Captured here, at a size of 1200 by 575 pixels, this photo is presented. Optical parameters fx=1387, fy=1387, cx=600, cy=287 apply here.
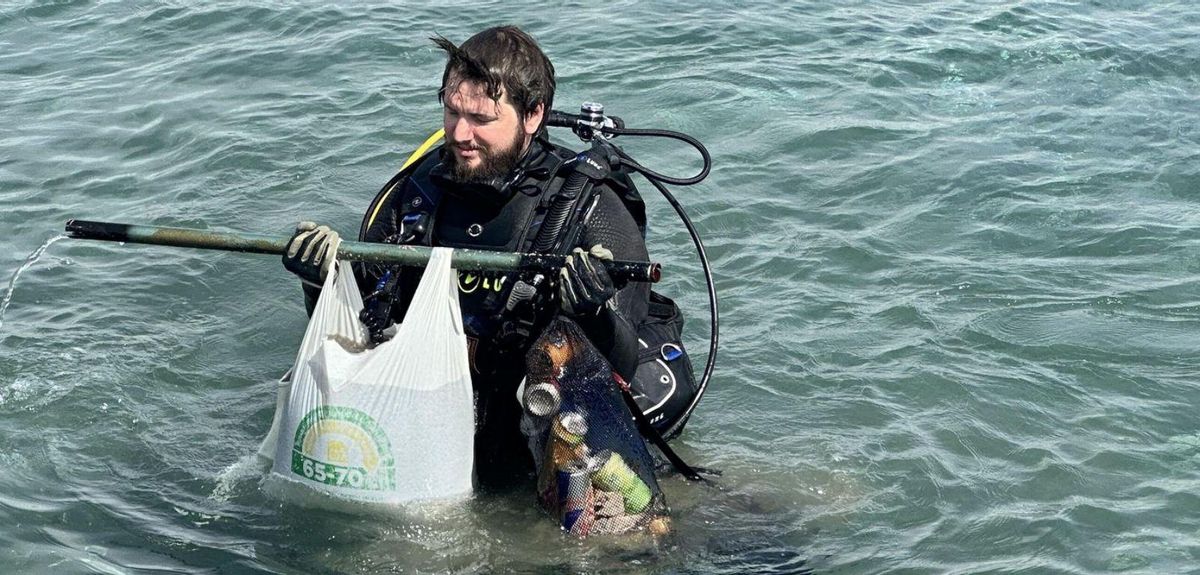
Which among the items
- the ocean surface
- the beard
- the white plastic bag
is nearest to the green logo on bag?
the white plastic bag

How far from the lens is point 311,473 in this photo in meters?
4.18

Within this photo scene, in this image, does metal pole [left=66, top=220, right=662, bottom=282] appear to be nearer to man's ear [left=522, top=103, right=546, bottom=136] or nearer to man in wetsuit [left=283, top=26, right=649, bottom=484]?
man in wetsuit [left=283, top=26, right=649, bottom=484]

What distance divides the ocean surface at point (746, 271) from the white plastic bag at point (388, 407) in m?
0.20

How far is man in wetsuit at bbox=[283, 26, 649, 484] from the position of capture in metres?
4.32

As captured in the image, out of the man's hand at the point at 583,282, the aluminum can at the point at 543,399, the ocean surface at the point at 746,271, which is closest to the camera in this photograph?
the man's hand at the point at 583,282

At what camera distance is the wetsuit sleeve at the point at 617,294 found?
13.8ft

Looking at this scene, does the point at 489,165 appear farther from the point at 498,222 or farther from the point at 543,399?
the point at 543,399

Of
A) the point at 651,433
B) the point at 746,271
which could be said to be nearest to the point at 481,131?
the point at 651,433

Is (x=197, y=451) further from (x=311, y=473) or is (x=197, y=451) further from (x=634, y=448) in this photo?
(x=634, y=448)

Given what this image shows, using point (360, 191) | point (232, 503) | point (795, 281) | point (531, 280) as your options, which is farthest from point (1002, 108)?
point (232, 503)

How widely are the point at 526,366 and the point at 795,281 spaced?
8.70 ft

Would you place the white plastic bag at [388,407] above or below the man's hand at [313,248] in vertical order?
below

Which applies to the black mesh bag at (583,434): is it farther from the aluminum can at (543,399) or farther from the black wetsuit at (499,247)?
the black wetsuit at (499,247)

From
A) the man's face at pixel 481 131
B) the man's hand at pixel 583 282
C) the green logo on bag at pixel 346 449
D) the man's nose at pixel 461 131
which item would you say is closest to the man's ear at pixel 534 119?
the man's face at pixel 481 131
